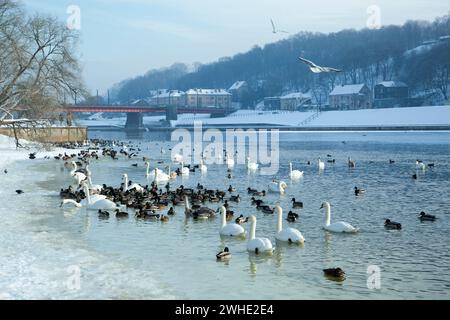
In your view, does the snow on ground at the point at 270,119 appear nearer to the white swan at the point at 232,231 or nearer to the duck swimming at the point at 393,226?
the duck swimming at the point at 393,226

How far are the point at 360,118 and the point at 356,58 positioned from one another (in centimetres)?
3601

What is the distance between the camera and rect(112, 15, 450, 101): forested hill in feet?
396

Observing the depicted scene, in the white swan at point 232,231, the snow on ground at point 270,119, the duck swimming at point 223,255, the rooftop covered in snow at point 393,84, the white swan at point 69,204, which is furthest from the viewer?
the rooftop covered in snow at point 393,84

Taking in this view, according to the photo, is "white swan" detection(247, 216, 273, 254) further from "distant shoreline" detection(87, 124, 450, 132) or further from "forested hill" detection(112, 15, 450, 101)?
"forested hill" detection(112, 15, 450, 101)

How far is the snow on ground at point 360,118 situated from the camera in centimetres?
9556

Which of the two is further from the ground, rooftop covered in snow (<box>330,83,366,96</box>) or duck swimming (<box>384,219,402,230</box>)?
rooftop covered in snow (<box>330,83,366,96</box>)

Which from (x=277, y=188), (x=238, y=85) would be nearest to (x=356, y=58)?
(x=238, y=85)

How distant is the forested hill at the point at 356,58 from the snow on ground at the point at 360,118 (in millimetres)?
16126

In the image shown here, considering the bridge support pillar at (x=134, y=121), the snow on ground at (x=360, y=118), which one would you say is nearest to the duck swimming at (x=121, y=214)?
the snow on ground at (x=360, y=118)

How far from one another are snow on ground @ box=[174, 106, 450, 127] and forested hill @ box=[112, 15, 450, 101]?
52.9ft

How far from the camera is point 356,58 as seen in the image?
137750mm

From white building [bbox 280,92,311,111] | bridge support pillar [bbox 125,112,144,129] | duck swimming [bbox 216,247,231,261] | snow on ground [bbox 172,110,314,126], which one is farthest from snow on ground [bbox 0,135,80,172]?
white building [bbox 280,92,311,111]

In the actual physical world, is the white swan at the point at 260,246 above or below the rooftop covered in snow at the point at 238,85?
below
